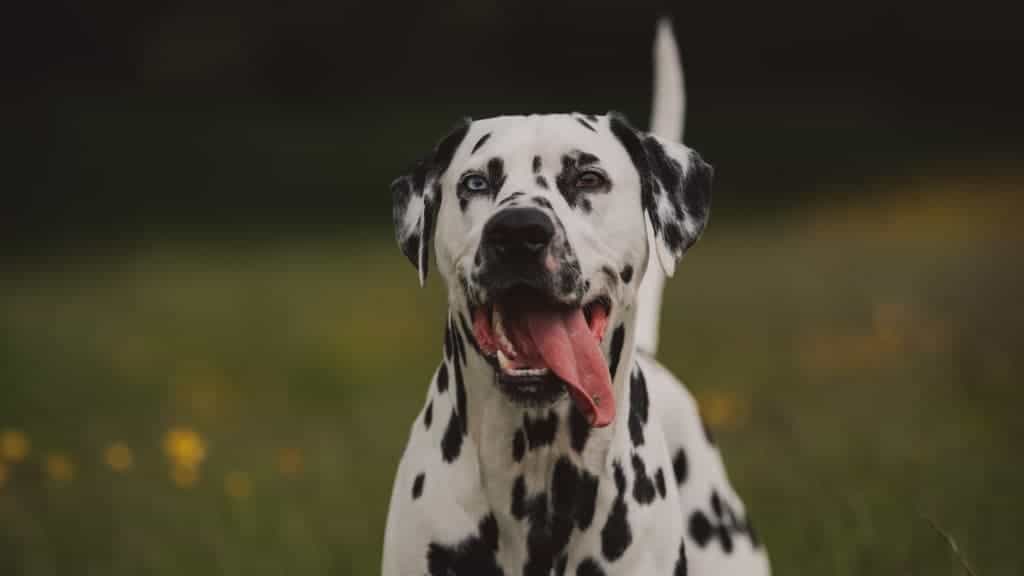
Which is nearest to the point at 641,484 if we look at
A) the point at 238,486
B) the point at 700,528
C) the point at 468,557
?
the point at 468,557

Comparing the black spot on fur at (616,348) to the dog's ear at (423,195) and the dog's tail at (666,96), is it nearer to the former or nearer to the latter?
the dog's ear at (423,195)

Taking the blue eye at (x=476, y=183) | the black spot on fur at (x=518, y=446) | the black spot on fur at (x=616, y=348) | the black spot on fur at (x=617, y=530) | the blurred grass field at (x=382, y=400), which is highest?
the blue eye at (x=476, y=183)

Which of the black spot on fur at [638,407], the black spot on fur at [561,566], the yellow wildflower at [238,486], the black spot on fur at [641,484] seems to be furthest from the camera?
the yellow wildflower at [238,486]

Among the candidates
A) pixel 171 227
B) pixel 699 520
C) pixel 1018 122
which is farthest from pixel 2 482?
pixel 1018 122

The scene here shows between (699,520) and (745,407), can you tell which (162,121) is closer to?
(745,407)

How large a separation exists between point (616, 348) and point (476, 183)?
2.03ft

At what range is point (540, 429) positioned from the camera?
12.2ft

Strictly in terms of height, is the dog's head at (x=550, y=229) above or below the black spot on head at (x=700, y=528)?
above

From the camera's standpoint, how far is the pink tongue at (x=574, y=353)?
133 inches

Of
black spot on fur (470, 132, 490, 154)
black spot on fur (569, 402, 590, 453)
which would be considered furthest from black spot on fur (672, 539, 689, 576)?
black spot on fur (470, 132, 490, 154)

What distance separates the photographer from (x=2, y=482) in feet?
20.7

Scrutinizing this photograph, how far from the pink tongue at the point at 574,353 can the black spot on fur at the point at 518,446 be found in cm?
27

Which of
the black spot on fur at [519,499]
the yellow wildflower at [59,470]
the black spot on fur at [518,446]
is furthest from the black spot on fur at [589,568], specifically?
the yellow wildflower at [59,470]

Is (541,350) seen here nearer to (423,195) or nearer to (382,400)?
(423,195)
